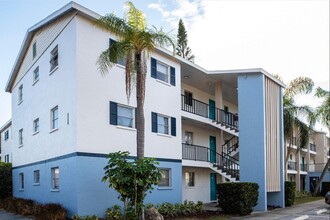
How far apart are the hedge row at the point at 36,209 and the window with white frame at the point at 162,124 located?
23.4ft

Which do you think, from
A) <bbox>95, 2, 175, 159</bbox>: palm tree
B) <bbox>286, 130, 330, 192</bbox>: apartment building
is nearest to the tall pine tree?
<bbox>286, 130, 330, 192</bbox>: apartment building

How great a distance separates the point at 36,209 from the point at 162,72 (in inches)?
393

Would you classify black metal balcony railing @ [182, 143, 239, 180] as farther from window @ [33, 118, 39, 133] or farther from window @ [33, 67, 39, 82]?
window @ [33, 67, 39, 82]

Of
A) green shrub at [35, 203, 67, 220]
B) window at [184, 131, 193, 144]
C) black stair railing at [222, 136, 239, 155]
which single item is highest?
window at [184, 131, 193, 144]

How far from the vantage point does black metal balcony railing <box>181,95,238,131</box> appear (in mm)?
25938

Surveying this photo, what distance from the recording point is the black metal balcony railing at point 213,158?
79.8 feet

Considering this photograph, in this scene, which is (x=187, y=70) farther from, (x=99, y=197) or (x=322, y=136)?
(x=322, y=136)

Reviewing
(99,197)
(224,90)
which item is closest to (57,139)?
(99,197)

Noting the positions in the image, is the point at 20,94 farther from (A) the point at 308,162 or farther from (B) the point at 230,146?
(A) the point at 308,162

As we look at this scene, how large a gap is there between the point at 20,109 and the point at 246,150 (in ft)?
49.0

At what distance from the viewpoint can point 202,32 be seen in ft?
58.5

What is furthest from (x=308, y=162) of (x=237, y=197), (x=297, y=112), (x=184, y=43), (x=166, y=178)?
(x=166, y=178)

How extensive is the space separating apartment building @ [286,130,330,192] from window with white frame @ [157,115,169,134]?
891 inches

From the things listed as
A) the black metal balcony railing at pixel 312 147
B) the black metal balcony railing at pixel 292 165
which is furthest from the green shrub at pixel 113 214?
the black metal balcony railing at pixel 312 147
